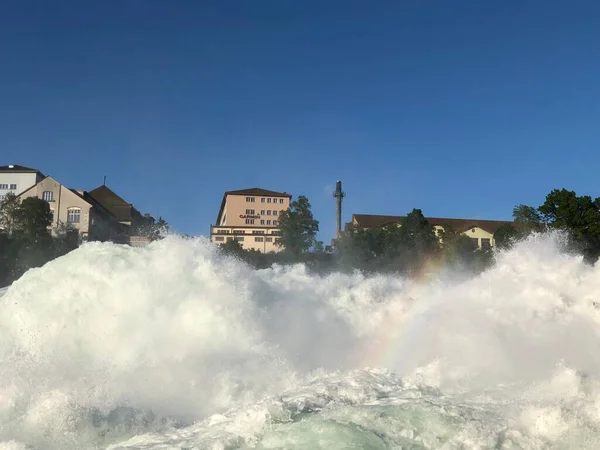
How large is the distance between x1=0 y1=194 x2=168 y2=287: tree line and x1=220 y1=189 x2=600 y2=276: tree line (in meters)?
17.4

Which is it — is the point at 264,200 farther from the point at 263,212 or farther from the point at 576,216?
the point at 576,216

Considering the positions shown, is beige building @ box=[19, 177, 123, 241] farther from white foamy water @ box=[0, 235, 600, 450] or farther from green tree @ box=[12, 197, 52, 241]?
white foamy water @ box=[0, 235, 600, 450]

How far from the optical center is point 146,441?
8.55 m

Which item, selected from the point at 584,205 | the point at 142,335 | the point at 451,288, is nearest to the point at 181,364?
the point at 142,335

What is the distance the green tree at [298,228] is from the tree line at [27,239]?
56.6ft

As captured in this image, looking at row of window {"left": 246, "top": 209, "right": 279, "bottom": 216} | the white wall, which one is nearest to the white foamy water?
the white wall

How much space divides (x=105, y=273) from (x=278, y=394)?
6129 millimetres

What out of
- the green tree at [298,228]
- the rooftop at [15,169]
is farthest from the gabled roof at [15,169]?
the green tree at [298,228]

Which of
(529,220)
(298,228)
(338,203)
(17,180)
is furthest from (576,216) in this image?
(17,180)

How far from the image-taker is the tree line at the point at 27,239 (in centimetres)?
5344

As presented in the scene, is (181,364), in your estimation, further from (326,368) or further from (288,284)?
(288,284)

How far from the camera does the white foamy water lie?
848 centimetres

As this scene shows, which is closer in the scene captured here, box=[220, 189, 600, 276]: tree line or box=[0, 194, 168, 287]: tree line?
box=[220, 189, 600, 276]: tree line

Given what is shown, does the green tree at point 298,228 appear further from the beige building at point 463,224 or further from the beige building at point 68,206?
the beige building at point 68,206
